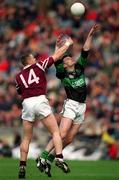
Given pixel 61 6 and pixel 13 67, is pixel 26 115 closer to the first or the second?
pixel 13 67

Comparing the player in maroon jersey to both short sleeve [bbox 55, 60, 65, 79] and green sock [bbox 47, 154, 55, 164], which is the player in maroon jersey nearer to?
green sock [bbox 47, 154, 55, 164]

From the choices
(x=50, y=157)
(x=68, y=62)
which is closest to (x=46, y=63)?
(x=68, y=62)

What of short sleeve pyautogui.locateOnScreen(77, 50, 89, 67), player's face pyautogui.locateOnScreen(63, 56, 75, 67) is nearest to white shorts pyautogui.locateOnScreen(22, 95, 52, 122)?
player's face pyautogui.locateOnScreen(63, 56, 75, 67)

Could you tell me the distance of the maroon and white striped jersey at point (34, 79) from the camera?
15.8 metres

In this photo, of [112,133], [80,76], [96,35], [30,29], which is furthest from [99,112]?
[80,76]

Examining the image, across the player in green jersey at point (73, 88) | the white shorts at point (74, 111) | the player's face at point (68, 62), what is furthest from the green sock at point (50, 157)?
the player's face at point (68, 62)

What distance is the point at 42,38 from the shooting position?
96.1 ft

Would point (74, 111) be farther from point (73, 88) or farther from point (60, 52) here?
point (60, 52)

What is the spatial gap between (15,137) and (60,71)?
25.7 feet

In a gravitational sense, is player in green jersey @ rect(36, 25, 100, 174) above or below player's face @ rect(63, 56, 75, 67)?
below

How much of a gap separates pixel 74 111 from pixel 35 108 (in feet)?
3.73

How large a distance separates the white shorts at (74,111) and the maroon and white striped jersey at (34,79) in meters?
0.98

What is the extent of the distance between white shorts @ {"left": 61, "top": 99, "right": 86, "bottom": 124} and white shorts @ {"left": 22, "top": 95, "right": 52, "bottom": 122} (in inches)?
33.9

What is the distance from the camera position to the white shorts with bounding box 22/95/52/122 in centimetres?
1578
